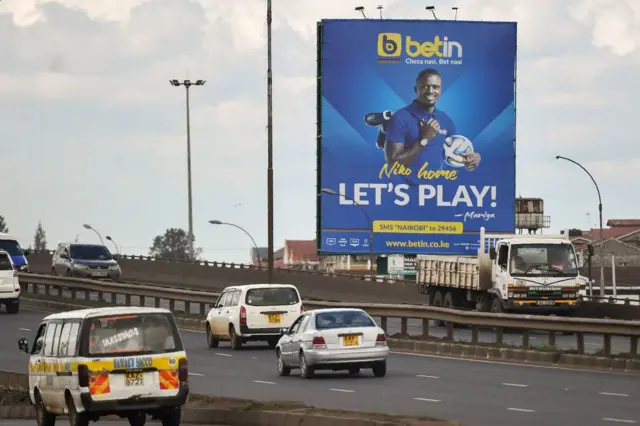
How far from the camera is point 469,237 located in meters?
77.1

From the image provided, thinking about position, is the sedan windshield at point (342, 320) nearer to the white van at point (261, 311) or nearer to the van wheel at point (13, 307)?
the white van at point (261, 311)

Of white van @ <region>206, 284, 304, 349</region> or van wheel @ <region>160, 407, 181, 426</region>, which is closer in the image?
van wheel @ <region>160, 407, 181, 426</region>

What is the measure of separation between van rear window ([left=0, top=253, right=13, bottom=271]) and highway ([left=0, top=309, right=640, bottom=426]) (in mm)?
13385

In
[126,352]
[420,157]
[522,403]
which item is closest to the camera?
[126,352]

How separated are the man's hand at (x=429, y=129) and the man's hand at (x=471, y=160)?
76.3 inches

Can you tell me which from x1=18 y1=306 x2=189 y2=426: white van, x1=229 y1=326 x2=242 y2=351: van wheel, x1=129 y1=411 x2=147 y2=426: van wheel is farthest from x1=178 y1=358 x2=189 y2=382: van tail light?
x1=229 y1=326 x2=242 y2=351: van wheel

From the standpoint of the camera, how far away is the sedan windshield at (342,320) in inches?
1161

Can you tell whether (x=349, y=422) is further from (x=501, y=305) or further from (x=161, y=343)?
(x=501, y=305)

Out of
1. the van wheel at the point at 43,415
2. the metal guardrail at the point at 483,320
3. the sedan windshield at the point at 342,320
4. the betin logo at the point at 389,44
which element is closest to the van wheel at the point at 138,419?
the van wheel at the point at 43,415

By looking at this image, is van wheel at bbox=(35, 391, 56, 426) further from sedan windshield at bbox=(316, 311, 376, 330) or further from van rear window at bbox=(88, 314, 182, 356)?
sedan windshield at bbox=(316, 311, 376, 330)

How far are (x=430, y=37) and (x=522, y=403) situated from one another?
180 ft

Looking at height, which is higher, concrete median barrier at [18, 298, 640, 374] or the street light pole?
the street light pole

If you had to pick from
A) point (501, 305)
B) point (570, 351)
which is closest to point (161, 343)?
point (570, 351)

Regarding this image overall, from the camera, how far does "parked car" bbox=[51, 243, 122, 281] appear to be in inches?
2479
